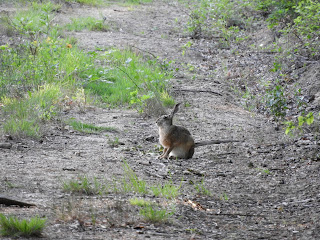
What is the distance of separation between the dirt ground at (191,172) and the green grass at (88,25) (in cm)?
579

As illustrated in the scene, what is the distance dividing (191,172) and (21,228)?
11.1ft

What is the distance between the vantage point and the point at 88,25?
1781cm

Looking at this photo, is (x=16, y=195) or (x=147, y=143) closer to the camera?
(x=16, y=195)

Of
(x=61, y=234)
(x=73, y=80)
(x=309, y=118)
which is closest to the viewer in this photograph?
(x=61, y=234)

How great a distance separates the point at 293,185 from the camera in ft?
21.4

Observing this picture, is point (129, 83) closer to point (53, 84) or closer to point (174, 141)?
point (53, 84)

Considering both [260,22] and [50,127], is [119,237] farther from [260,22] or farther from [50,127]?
[260,22]

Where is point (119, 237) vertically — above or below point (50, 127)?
above

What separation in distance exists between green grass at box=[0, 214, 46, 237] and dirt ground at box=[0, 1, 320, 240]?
0.51ft

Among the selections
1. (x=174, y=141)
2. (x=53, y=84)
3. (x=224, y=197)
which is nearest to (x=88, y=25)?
(x=53, y=84)

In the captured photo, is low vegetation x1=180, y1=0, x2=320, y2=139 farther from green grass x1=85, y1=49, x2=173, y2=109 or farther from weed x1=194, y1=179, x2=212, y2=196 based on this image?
green grass x1=85, y1=49, x2=173, y2=109

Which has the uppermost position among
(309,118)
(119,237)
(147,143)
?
(309,118)

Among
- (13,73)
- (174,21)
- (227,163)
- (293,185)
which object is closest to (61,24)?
(174,21)

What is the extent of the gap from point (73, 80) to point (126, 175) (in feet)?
17.1
